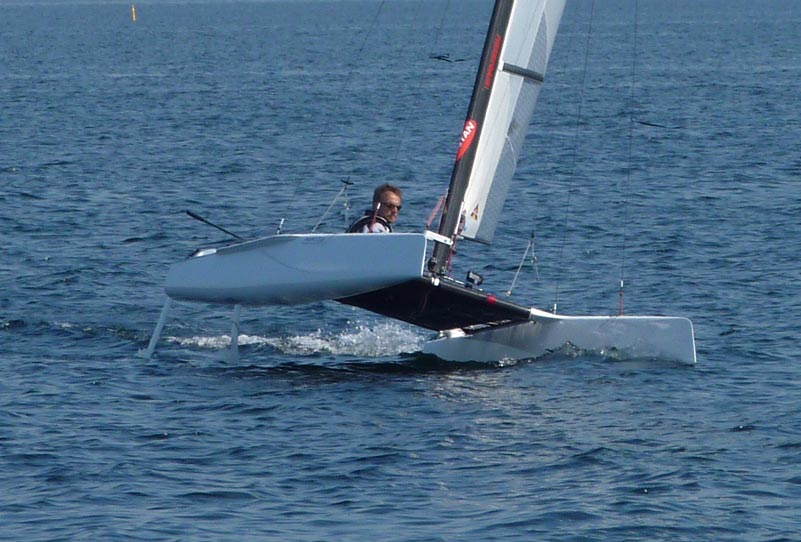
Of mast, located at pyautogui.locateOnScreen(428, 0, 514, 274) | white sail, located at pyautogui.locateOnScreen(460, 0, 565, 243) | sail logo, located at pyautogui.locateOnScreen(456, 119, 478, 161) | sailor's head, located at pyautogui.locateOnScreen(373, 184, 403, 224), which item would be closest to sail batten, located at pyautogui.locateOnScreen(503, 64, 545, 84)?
white sail, located at pyautogui.locateOnScreen(460, 0, 565, 243)

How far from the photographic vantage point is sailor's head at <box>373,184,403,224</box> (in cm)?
1375

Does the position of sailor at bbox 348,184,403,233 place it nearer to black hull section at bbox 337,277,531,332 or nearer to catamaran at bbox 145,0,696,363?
catamaran at bbox 145,0,696,363

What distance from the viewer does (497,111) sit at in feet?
45.7

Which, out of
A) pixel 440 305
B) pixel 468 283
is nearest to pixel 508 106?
pixel 468 283

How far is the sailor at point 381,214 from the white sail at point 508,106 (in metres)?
0.68

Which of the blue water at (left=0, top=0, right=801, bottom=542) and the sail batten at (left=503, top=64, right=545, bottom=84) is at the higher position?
the sail batten at (left=503, top=64, right=545, bottom=84)

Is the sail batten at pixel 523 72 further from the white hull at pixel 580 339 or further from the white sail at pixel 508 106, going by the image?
the white hull at pixel 580 339

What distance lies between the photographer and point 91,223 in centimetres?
2247

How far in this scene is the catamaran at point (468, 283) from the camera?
13148mm

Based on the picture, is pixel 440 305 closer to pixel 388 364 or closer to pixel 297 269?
pixel 388 364

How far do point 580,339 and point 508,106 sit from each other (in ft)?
7.83

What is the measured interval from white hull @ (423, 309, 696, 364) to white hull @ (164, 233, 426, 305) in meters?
1.77

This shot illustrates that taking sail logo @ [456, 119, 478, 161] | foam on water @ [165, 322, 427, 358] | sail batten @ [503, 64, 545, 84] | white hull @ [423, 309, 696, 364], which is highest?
sail batten @ [503, 64, 545, 84]

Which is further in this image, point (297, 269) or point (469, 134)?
point (469, 134)
